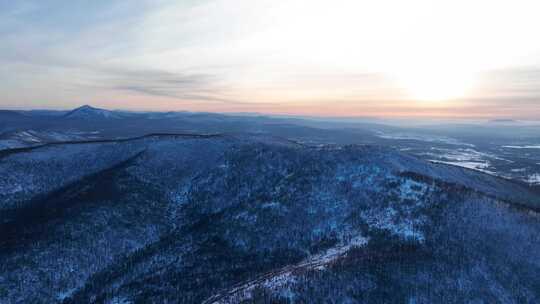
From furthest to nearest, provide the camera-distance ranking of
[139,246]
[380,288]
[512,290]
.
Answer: [139,246] → [512,290] → [380,288]

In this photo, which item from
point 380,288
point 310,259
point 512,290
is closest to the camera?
point 380,288

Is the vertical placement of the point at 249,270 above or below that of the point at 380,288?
below

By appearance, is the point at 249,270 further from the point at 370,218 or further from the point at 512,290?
the point at 512,290

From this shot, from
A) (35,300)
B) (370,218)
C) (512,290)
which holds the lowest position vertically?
(35,300)

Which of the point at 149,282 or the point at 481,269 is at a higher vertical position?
the point at 481,269

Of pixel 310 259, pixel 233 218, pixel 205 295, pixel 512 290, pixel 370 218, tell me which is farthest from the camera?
pixel 233 218

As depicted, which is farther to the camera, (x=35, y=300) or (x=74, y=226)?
(x=74, y=226)

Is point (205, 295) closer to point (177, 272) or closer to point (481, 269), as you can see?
point (177, 272)

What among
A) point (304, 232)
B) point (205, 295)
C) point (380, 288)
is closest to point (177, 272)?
point (205, 295)

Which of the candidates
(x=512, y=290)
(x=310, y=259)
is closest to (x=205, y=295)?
(x=310, y=259)
